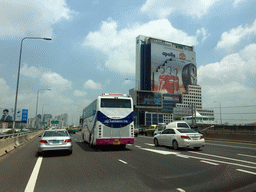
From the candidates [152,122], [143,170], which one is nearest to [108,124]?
[143,170]

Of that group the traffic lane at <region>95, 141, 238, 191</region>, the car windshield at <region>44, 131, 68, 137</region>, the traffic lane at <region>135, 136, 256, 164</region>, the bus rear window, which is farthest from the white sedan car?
the car windshield at <region>44, 131, 68, 137</region>

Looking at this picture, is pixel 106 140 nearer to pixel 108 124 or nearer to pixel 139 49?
pixel 108 124

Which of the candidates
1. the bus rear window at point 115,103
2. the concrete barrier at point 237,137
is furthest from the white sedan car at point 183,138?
the concrete barrier at point 237,137

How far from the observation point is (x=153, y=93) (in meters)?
137

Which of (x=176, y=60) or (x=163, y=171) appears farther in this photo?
(x=176, y=60)

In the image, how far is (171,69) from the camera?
176500mm

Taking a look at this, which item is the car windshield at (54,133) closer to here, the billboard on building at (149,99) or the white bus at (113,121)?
the white bus at (113,121)

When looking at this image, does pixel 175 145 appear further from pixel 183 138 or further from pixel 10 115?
pixel 10 115

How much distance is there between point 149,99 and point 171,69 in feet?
171

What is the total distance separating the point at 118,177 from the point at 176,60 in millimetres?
183537

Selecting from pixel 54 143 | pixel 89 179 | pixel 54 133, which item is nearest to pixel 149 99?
pixel 54 133

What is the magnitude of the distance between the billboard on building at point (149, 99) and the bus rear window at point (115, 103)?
4600 inches

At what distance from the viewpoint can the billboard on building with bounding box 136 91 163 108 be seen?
436ft

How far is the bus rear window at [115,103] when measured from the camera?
14.5 meters
